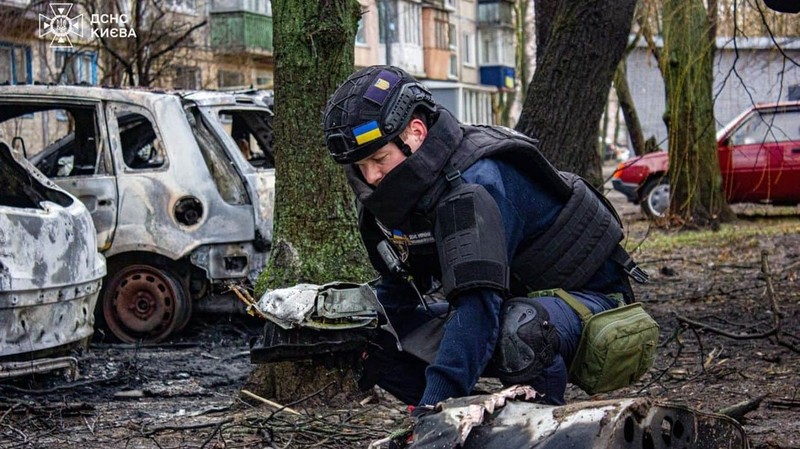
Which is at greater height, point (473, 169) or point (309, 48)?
point (309, 48)

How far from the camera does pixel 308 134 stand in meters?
5.73

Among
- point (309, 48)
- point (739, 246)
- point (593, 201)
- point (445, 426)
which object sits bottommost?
point (739, 246)

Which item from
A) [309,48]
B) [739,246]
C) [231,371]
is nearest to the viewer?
[309,48]

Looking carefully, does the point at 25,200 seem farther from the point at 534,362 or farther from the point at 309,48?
the point at 534,362

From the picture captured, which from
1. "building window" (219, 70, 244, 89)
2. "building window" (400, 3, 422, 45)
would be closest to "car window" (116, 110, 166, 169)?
"building window" (219, 70, 244, 89)

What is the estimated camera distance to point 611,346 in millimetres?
3539

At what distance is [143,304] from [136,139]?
4.74ft

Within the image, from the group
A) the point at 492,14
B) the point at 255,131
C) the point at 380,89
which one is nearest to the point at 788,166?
the point at 255,131

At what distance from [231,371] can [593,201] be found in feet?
13.3

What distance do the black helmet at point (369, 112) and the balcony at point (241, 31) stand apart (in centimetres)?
2741

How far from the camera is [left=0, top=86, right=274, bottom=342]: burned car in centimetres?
849

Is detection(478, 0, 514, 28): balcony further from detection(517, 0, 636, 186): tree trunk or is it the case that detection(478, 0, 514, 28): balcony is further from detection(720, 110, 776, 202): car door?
detection(517, 0, 636, 186): tree trunk

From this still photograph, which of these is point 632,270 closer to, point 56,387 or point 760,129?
point 56,387

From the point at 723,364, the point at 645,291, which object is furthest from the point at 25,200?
the point at 645,291
